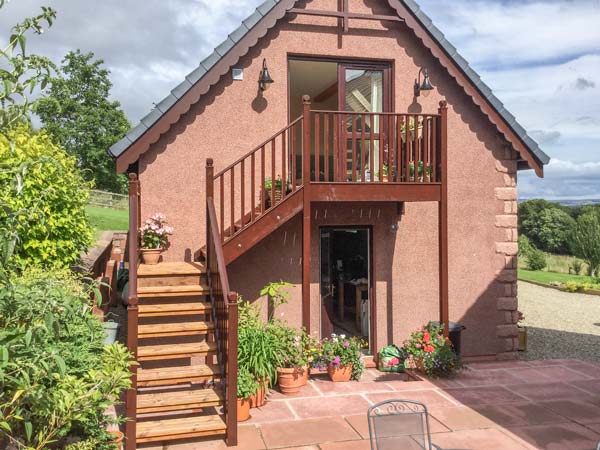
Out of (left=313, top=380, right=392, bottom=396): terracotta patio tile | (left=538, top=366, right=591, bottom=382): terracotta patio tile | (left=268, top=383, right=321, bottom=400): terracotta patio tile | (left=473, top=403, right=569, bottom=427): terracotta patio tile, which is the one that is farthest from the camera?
(left=538, top=366, right=591, bottom=382): terracotta patio tile

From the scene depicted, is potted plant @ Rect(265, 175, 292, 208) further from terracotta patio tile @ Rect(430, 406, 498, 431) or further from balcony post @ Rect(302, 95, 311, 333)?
terracotta patio tile @ Rect(430, 406, 498, 431)

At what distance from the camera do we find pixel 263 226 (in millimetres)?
7422

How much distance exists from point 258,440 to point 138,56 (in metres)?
124

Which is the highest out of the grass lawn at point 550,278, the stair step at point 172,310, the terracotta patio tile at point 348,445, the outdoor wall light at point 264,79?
the outdoor wall light at point 264,79

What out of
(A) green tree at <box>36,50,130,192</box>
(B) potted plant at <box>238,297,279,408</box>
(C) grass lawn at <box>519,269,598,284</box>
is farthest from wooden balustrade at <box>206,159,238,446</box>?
(A) green tree at <box>36,50,130,192</box>

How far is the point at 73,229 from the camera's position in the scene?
24.9ft

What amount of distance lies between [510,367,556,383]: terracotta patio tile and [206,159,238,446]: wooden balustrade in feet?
15.2

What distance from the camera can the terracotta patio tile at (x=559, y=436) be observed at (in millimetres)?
5551

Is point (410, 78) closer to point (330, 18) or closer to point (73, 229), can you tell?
point (330, 18)

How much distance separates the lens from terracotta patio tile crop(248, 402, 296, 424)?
20.5 ft

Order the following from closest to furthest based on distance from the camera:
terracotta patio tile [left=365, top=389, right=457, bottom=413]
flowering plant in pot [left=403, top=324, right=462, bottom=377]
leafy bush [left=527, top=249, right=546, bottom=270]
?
1. terracotta patio tile [left=365, top=389, right=457, bottom=413]
2. flowering plant in pot [left=403, top=324, right=462, bottom=377]
3. leafy bush [left=527, top=249, right=546, bottom=270]

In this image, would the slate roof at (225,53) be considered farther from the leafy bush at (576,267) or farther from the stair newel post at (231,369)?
the leafy bush at (576,267)

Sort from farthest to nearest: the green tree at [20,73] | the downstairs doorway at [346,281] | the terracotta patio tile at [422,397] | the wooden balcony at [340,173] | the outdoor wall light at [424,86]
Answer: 1. the downstairs doorway at [346,281]
2. the outdoor wall light at [424,86]
3. the wooden balcony at [340,173]
4. the terracotta patio tile at [422,397]
5. the green tree at [20,73]

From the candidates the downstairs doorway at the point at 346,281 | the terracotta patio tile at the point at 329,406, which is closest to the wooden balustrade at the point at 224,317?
the terracotta patio tile at the point at 329,406
